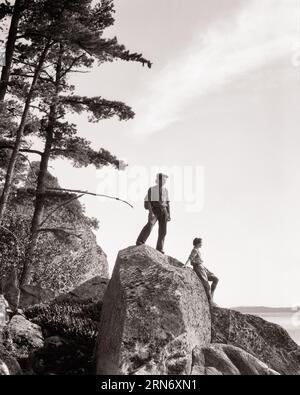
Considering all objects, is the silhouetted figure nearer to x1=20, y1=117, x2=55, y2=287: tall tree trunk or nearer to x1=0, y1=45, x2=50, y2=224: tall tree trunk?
x1=0, y1=45, x2=50, y2=224: tall tree trunk

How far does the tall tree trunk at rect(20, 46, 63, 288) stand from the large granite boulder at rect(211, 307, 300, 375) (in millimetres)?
7466

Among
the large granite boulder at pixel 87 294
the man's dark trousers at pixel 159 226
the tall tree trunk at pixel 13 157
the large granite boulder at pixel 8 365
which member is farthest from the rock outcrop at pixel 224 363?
the tall tree trunk at pixel 13 157

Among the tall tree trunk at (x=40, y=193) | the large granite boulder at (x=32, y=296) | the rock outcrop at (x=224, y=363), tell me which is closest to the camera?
the rock outcrop at (x=224, y=363)

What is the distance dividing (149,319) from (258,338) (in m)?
4.41

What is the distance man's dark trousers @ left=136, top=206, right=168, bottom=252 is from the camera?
11500 mm

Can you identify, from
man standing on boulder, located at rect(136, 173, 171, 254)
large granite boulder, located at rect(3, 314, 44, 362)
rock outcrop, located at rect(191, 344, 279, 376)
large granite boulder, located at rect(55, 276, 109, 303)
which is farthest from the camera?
large granite boulder, located at rect(55, 276, 109, 303)

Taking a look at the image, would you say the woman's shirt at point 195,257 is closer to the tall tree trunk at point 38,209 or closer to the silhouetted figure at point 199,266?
the silhouetted figure at point 199,266

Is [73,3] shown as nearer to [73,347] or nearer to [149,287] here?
[149,287]

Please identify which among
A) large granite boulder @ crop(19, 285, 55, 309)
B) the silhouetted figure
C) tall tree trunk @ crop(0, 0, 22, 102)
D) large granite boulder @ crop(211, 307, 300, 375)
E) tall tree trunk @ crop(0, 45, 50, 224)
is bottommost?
large granite boulder @ crop(211, 307, 300, 375)

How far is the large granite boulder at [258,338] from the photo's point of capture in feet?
35.1

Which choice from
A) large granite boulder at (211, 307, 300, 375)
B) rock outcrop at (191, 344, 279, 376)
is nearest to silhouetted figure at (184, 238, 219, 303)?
large granite boulder at (211, 307, 300, 375)

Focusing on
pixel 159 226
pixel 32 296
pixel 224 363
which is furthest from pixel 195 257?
pixel 32 296

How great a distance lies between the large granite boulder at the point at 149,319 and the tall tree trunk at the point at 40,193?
20.5ft
